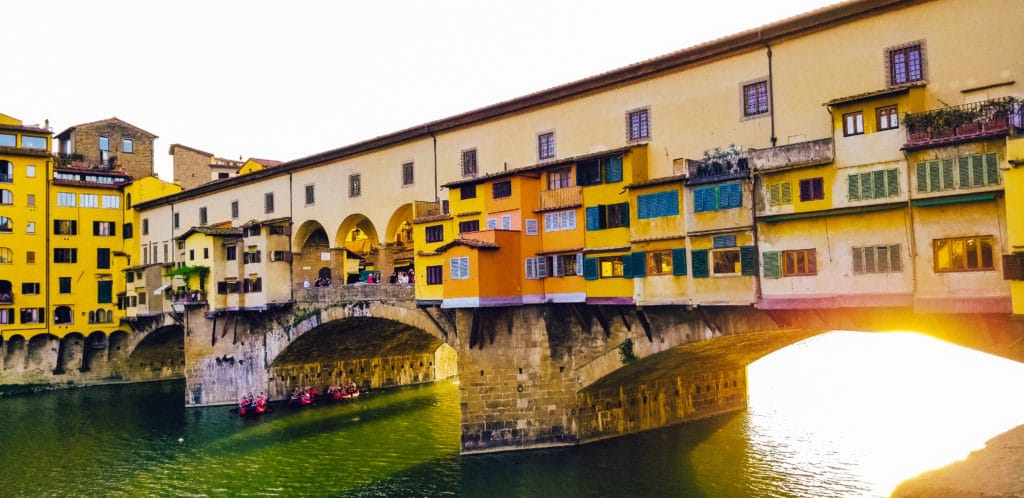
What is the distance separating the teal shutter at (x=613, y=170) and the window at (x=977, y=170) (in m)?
10.7

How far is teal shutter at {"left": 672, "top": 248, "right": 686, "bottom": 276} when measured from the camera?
79.5 ft

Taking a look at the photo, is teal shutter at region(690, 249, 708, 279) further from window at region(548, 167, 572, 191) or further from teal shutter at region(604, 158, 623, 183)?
window at region(548, 167, 572, 191)

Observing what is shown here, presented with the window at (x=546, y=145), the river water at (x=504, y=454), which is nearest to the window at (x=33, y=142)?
the river water at (x=504, y=454)

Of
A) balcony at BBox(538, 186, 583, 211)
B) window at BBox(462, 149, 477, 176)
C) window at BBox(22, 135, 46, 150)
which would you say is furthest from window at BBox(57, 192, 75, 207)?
balcony at BBox(538, 186, 583, 211)

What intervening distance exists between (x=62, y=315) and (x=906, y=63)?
59.3 meters

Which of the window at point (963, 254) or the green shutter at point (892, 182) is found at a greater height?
the green shutter at point (892, 182)

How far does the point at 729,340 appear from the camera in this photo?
26375mm

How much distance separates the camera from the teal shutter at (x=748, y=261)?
2245 centimetres

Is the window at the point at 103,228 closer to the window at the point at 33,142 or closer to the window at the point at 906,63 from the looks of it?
the window at the point at 33,142

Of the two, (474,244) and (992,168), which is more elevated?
(992,168)

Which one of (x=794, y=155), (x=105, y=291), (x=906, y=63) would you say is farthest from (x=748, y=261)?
(x=105, y=291)

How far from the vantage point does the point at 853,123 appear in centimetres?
2048

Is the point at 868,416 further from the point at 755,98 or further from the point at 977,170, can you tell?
the point at 977,170

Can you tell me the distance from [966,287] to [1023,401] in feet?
74.7
